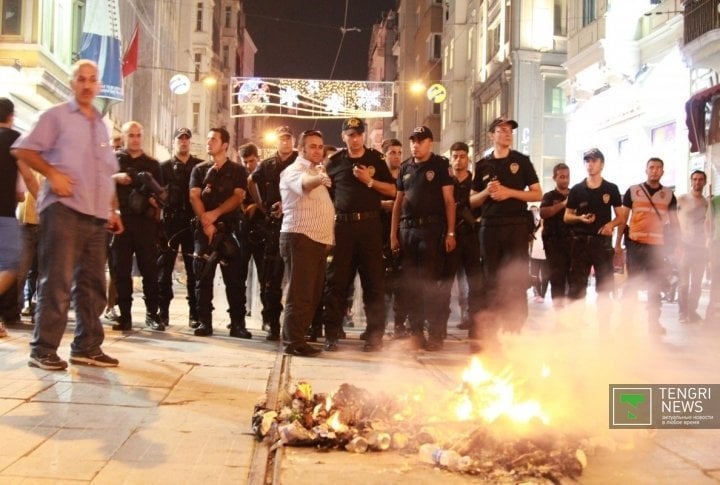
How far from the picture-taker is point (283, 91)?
948 inches

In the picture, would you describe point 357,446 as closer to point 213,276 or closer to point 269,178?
point 213,276

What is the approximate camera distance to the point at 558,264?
8.86m

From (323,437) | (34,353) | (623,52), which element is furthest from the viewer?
(623,52)

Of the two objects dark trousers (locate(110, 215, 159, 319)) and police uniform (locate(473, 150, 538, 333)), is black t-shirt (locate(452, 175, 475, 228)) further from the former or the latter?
dark trousers (locate(110, 215, 159, 319))

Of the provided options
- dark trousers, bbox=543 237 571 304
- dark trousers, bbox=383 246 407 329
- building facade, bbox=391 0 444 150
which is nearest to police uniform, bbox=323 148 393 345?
dark trousers, bbox=383 246 407 329

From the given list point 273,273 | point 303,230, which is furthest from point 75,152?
point 273,273

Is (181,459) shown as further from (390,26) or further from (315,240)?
(390,26)

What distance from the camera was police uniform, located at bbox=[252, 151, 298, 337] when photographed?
7.86m

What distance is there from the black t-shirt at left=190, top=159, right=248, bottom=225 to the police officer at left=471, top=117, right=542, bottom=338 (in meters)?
2.40

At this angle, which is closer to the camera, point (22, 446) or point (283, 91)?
point (22, 446)

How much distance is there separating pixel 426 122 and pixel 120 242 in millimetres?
41090

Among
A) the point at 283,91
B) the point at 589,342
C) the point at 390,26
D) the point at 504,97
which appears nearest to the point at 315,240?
the point at 589,342

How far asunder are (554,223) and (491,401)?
17.6 ft
